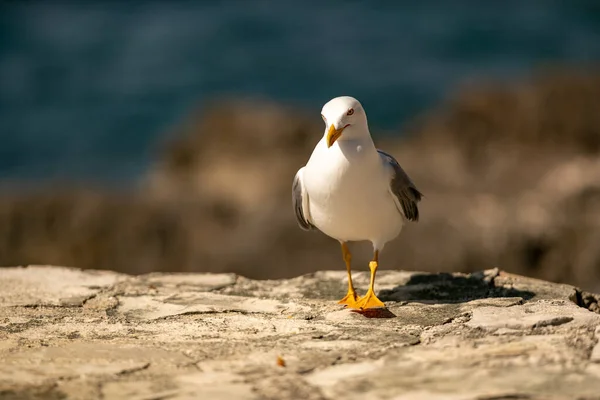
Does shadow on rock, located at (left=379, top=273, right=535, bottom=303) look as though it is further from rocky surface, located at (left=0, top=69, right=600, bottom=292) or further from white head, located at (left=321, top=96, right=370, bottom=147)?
rocky surface, located at (left=0, top=69, right=600, bottom=292)

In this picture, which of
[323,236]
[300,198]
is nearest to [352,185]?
[300,198]

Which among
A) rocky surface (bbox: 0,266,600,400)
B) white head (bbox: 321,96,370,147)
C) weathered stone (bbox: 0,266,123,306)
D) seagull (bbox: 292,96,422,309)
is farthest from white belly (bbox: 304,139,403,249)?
weathered stone (bbox: 0,266,123,306)

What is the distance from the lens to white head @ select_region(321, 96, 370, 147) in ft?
15.6

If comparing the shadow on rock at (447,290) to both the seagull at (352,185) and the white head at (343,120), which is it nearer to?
the seagull at (352,185)

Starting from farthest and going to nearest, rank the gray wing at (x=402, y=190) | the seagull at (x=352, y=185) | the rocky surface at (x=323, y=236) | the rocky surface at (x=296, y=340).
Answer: the rocky surface at (x=323, y=236), the gray wing at (x=402, y=190), the seagull at (x=352, y=185), the rocky surface at (x=296, y=340)

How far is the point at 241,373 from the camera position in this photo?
376 centimetres

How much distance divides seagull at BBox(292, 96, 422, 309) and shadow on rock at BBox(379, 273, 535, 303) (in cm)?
32

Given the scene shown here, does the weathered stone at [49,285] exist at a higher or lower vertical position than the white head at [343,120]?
lower

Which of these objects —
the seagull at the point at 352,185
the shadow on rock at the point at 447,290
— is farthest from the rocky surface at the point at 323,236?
the seagull at the point at 352,185

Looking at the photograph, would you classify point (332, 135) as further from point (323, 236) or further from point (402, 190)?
point (323, 236)

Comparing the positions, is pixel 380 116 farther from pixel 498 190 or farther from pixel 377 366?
pixel 377 366

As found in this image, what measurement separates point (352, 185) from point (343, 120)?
1.14 feet

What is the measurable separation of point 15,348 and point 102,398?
850 millimetres

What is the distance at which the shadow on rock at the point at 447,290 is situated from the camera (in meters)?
5.22
